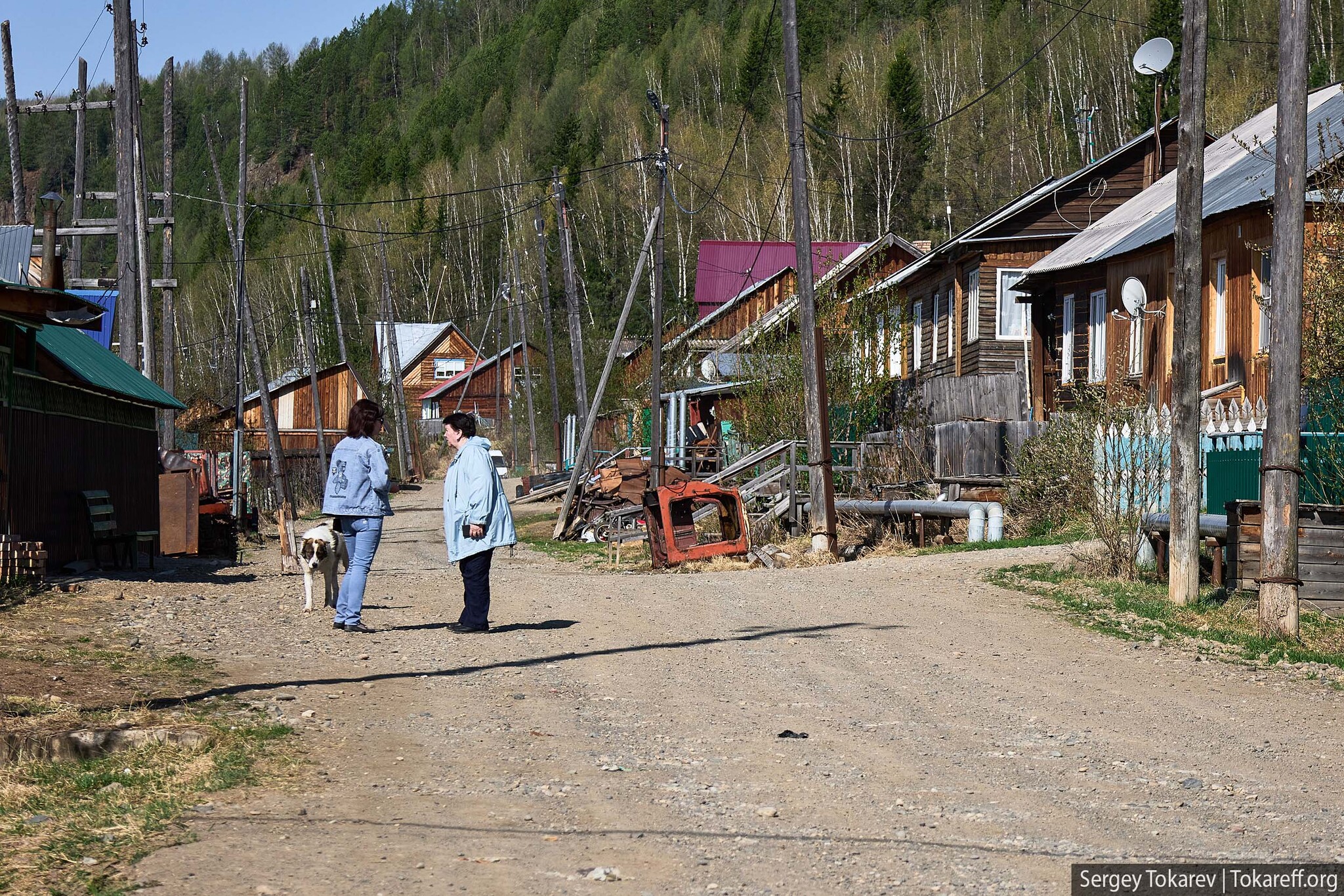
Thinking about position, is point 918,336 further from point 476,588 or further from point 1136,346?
point 476,588

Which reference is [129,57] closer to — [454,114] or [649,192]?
[649,192]

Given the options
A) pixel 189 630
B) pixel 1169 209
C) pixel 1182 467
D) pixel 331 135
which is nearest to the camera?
pixel 189 630

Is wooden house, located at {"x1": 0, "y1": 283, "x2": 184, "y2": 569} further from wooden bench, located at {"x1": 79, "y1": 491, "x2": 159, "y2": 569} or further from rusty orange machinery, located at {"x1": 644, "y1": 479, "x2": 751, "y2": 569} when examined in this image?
rusty orange machinery, located at {"x1": 644, "y1": 479, "x2": 751, "y2": 569}

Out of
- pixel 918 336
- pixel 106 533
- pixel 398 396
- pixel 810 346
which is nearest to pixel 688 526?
pixel 810 346

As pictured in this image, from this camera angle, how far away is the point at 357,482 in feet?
37.8

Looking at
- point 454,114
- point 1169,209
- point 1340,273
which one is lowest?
point 1340,273

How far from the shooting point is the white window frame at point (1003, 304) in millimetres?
32250

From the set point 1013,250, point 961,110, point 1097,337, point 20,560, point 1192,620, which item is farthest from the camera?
point 961,110

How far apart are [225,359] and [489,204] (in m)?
21.8

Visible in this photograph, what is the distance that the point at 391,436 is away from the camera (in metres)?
71.9

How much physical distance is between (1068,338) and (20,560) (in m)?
21.4

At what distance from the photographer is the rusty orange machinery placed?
20844 mm

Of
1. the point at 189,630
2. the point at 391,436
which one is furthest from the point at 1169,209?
the point at 391,436

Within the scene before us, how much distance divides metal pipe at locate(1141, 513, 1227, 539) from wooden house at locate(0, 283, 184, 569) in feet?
34.0
